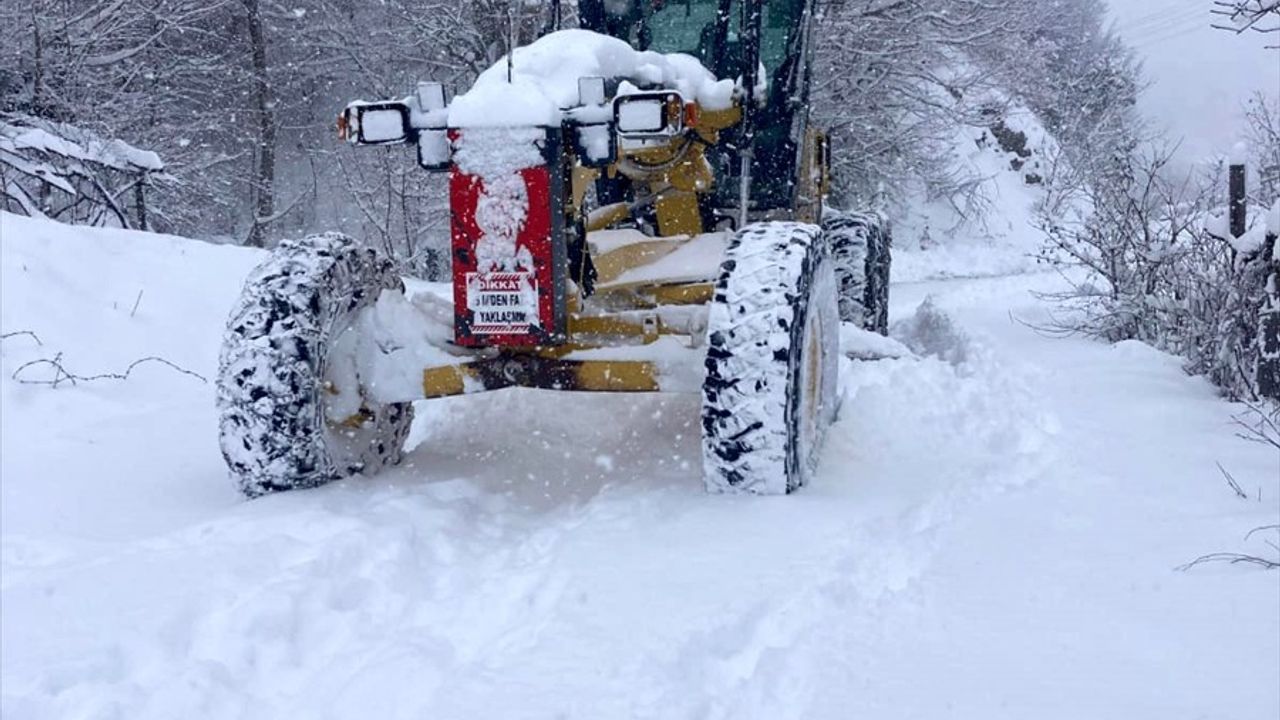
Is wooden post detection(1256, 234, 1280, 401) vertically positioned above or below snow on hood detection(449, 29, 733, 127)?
below

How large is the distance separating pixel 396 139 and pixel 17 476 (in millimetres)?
1938

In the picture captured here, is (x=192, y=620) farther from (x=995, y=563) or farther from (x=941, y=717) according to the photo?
(x=995, y=563)

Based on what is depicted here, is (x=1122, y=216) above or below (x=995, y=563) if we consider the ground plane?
above

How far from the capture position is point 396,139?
14.0ft

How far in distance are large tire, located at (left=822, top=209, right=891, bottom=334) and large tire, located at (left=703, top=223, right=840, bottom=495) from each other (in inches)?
123

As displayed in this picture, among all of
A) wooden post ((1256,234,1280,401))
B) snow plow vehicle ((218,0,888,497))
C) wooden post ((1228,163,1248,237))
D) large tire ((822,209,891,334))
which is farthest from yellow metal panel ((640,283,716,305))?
wooden post ((1228,163,1248,237))

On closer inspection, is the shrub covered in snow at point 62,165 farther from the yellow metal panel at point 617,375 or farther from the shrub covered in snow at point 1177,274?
the shrub covered in snow at point 1177,274

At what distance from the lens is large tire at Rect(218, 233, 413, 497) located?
404cm

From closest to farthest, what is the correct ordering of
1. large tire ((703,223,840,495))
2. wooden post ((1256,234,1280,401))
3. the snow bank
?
1. large tire ((703,223,840,495))
2. wooden post ((1256,234,1280,401))
3. the snow bank

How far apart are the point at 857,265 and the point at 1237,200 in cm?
227

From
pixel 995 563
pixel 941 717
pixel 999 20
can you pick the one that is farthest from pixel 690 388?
pixel 999 20

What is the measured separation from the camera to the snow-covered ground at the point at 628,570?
2.65 meters

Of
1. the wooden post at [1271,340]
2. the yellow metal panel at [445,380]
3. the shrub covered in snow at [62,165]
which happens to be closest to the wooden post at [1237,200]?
the wooden post at [1271,340]

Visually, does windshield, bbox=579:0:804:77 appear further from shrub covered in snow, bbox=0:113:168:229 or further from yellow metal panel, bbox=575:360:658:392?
shrub covered in snow, bbox=0:113:168:229
